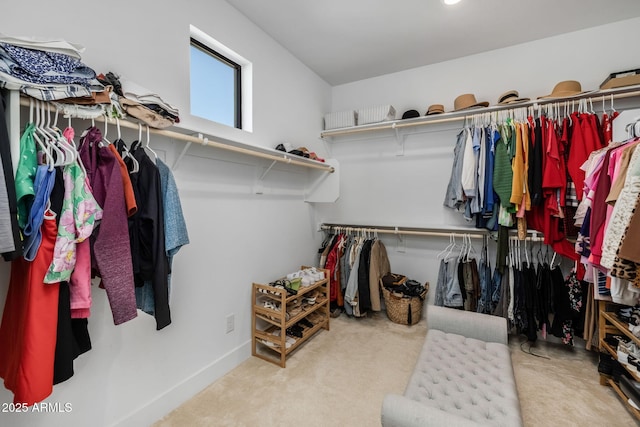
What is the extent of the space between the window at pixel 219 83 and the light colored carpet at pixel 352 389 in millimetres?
1966

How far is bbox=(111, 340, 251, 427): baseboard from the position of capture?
1.62 metres

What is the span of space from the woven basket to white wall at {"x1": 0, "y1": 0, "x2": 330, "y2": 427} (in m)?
1.12

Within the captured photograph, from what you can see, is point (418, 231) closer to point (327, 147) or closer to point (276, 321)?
point (327, 147)

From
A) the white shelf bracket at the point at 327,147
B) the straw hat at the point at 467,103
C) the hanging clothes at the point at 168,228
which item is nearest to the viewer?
the hanging clothes at the point at 168,228

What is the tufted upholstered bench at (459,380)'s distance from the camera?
119 cm

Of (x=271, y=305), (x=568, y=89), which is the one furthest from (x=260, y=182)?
(x=568, y=89)

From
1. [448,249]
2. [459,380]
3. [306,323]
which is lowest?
[306,323]

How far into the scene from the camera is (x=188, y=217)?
6.24 ft

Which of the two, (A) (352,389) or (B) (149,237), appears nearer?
(B) (149,237)

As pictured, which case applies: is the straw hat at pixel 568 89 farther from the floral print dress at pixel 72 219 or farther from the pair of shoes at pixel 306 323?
the floral print dress at pixel 72 219

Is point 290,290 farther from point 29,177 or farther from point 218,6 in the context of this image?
point 218,6

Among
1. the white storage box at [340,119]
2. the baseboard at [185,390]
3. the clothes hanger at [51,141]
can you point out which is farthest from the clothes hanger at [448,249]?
the clothes hanger at [51,141]

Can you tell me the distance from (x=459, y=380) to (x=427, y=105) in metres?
2.65

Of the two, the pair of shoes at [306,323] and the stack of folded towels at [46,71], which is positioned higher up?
the stack of folded towels at [46,71]
